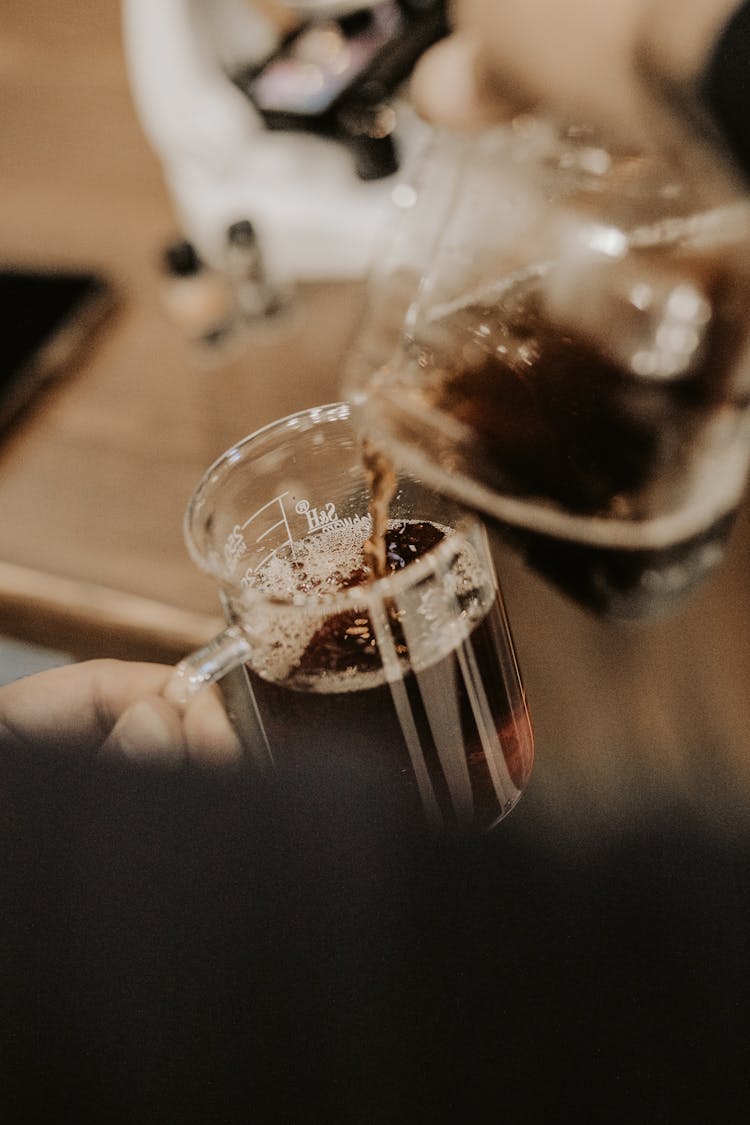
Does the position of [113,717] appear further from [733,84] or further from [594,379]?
[733,84]

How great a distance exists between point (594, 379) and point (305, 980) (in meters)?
0.38

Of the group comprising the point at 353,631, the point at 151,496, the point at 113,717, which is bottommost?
the point at 151,496

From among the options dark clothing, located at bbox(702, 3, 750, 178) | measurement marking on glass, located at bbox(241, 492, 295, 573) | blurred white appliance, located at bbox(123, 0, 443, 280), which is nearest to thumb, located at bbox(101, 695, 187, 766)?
measurement marking on glass, located at bbox(241, 492, 295, 573)

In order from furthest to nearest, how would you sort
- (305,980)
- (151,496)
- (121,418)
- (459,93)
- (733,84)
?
(121,418), (151,496), (459,93), (733,84), (305,980)

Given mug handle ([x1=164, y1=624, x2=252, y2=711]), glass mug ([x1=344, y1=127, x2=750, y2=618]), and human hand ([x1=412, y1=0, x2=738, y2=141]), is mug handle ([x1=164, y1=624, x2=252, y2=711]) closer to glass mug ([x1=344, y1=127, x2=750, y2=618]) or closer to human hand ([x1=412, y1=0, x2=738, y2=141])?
glass mug ([x1=344, y1=127, x2=750, y2=618])

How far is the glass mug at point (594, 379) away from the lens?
0.62m

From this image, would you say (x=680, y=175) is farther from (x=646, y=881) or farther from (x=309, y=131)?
(x=309, y=131)

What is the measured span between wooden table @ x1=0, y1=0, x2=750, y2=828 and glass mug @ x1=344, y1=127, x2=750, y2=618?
0.15 metres

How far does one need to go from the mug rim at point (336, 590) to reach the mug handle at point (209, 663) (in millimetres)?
29

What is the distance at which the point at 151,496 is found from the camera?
4.11ft

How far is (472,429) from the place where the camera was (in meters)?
0.62

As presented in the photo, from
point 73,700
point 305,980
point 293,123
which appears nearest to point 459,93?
point 293,123

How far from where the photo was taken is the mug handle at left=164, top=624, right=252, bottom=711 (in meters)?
0.59

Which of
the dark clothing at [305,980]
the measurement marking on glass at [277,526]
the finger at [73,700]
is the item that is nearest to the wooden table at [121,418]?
the finger at [73,700]
